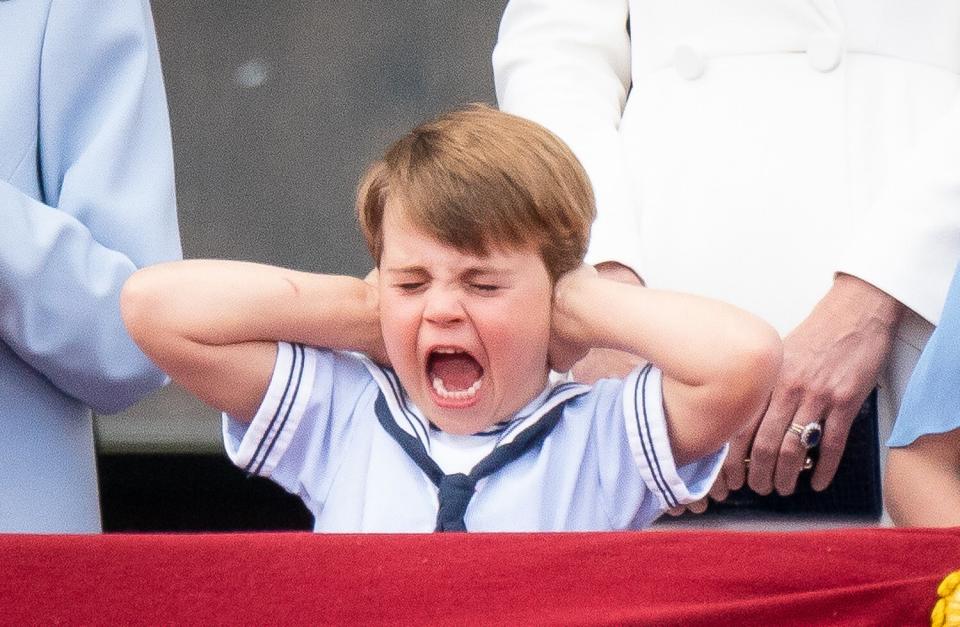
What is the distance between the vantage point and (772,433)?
170cm

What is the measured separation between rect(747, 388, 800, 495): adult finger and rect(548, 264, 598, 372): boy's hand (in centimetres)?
27

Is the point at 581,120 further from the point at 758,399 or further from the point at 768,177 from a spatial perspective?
the point at 758,399

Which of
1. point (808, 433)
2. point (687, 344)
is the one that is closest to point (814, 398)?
point (808, 433)

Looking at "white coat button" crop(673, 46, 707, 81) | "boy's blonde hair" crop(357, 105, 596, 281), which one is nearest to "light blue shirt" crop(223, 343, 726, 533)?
"boy's blonde hair" crop(357, 105, 596, 281)

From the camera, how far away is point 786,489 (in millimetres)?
1724

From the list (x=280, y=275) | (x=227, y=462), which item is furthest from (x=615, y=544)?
(x=227, y=462)

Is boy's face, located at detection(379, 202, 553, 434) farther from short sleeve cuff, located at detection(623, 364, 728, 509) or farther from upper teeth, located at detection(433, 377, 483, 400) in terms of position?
short sleeve cuff, located at detection(623, 364, 728, 509)

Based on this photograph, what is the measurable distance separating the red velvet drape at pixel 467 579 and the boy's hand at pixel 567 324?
1.26 ft

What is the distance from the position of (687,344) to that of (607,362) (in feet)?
0.97

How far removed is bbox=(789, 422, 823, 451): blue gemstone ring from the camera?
1.70 meters

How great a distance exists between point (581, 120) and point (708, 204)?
205mm

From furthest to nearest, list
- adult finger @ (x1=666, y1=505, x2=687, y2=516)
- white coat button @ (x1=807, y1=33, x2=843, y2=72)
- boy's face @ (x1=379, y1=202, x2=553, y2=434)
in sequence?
white coat button @ (x1=807, y1=33, x2=843, y2=72) < adult finger @ (x1=666, y1=505, x2=687, y2=516) < boy's face @ (x1=379, y1=202, x2=553, y2=434)

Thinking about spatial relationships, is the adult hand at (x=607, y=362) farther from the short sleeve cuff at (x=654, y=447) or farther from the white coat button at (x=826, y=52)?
the white coat button at (x=826, y=52)

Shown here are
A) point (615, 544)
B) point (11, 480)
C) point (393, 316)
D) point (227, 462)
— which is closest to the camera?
point (615, 544)
